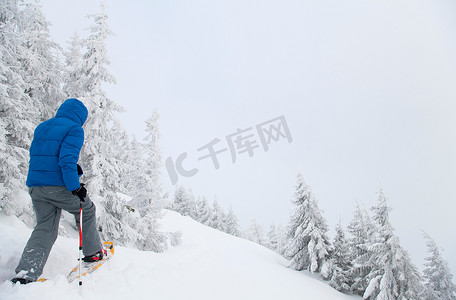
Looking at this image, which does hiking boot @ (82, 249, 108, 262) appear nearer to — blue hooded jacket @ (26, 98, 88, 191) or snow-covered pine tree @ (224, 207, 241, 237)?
blue hooded jacket @ (26, 98, 88, 191)

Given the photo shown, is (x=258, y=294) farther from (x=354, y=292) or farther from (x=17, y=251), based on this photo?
(x=354, y=292)

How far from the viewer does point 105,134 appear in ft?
37.9

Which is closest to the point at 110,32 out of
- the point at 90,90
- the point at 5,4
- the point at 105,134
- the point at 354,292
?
the point at 90,90

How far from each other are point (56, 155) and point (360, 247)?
2463 centimetres

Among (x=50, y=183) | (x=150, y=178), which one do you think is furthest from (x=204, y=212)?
(x=50, y=183)

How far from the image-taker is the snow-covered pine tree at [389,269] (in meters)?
18.4

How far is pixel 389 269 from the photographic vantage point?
1883 centimetres

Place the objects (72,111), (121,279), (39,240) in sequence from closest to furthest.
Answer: (39,240) → (72,111) → (121,279)

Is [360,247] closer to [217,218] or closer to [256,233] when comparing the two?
[217,218]

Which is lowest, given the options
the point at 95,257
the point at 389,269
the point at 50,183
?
the point at 389,269

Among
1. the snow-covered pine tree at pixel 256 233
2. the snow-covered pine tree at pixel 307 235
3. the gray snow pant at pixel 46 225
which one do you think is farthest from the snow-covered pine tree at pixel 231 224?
the gray snow pant at pixel 46 225

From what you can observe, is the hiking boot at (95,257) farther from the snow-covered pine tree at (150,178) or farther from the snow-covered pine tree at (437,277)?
the snow-covered pine tree at (437,277)

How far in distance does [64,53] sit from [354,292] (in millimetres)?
29245

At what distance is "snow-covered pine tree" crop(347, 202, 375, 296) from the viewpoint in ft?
69.6
